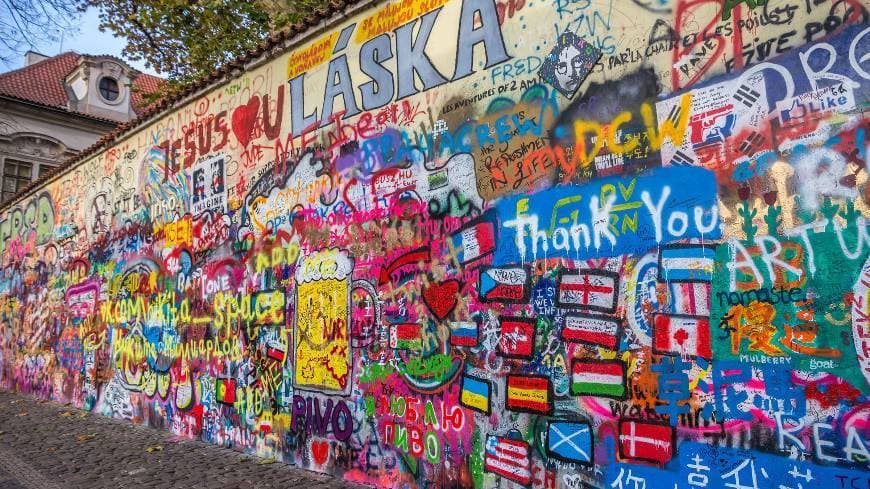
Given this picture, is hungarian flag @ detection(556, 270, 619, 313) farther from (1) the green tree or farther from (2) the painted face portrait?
(1) the green tree

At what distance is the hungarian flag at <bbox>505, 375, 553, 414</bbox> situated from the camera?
3736 millimetres

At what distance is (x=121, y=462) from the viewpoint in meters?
6.07

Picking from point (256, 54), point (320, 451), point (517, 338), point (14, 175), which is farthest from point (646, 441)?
point (14, 175)

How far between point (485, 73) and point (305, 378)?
337cm

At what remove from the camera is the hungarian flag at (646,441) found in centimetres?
319

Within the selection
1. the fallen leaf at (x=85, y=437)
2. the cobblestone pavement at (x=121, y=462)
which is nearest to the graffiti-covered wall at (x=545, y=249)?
the cobblestone pavement at (x=121, y=462)

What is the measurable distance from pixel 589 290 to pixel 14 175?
82.1ft

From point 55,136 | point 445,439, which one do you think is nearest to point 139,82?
point 55,136

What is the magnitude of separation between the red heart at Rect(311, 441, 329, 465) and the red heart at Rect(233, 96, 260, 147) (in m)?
3.54

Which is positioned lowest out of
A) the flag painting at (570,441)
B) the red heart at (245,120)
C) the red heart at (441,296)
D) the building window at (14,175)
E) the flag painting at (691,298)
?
the flag painting at (570,441)

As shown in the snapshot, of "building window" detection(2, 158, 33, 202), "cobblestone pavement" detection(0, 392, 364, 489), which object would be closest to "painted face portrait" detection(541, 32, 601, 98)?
"cobblestone pavement" detection(0, 392, 364, 489)

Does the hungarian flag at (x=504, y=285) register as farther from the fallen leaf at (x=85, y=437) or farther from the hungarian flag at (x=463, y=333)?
the fallen leaf at (x=85, y=437)

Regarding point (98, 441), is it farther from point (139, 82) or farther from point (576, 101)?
point (139, 82)

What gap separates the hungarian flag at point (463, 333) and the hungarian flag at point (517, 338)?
0.24 m
